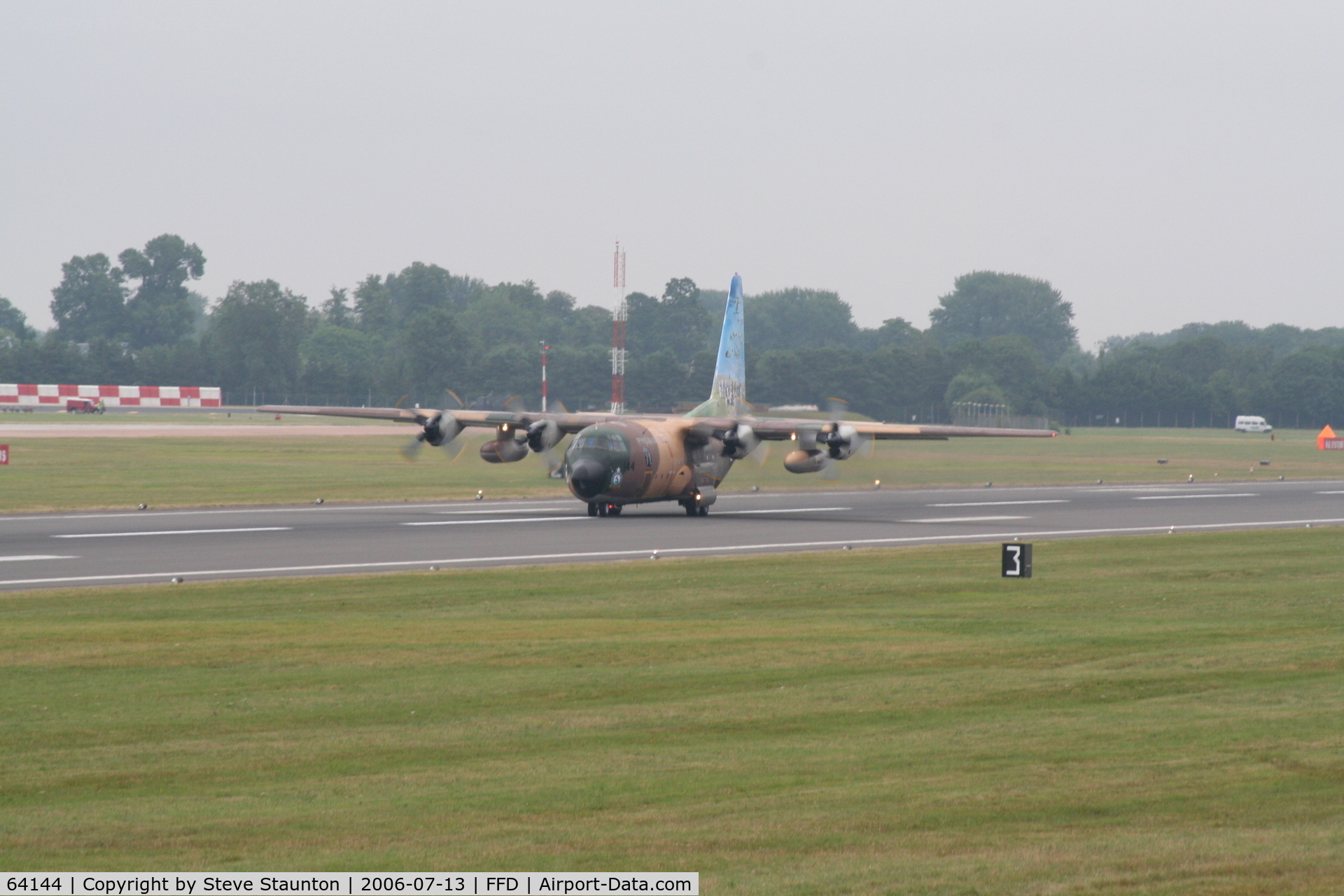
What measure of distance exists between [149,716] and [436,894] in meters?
7.50

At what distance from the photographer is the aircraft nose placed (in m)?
42.4

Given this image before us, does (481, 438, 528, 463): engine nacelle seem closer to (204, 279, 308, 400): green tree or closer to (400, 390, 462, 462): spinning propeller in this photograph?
(400, 390, 462, 462): spinning propeller

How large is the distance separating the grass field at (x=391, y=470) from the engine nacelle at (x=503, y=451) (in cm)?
214

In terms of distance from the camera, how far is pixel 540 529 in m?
40.8

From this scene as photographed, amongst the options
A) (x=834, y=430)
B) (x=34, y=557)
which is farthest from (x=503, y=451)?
(x=34, y=557)

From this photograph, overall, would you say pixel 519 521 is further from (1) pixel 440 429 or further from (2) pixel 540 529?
(1) pixel 440 429

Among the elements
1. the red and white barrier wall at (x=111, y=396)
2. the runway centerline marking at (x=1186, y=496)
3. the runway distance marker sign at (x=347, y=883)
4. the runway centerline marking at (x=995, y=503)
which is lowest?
the runway centerline marking at (x=995, y=503)

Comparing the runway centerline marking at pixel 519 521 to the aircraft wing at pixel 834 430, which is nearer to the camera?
the runway centerline marking at pixel 519 521

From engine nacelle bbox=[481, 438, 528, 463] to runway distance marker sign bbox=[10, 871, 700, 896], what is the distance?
36.2 meters

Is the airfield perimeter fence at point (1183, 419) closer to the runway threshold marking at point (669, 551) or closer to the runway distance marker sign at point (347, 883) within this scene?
the runway threshold marking at point (669, 551)

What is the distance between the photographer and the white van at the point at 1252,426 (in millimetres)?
139500

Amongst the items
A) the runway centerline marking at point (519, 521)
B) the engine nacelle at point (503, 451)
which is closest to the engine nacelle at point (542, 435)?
the engine nacelle at point (503, 451)

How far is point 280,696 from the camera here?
16.9m

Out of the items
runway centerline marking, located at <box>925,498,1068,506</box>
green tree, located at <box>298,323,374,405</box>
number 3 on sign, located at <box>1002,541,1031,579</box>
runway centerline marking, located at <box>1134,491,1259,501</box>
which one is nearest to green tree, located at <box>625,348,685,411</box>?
green tree, located at <box>298,323,374,405</box>
